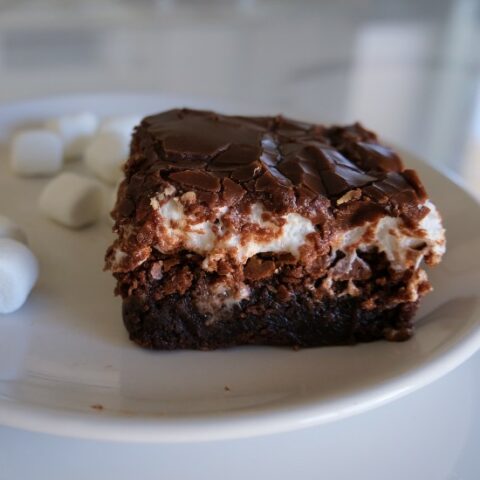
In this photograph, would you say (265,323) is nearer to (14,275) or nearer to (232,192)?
(232,192)

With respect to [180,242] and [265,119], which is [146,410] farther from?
[265,119]

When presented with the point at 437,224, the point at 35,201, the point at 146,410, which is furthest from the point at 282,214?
the point at 35,201

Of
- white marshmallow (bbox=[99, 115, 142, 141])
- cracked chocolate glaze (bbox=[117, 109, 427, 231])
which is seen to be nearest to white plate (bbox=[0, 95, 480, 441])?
cracked chocolate glaze (bbox=[117, 109, 427, 231])

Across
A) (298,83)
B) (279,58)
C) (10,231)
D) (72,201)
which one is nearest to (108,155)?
(72,201)

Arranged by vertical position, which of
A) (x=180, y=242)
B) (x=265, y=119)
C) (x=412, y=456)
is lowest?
(x=412, y=456)

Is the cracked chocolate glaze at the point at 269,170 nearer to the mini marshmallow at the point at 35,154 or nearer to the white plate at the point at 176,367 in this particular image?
the white plate at the point at 176,367

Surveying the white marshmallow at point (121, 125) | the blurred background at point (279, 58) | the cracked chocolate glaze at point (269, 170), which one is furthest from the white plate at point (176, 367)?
the blurred background at point (279, 58)
